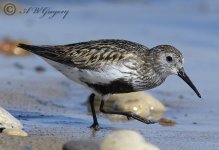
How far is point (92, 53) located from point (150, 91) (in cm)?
206

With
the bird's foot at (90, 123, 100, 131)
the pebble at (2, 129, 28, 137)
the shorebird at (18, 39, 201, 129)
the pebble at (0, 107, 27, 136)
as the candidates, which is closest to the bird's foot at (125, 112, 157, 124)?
the shorebird at (18, 39, 201, 129)

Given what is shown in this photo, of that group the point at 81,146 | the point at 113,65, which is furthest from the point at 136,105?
the point at 81,146

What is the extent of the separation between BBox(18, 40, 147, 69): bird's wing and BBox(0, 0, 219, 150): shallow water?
1.96 ft

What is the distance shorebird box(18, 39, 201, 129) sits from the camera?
7.18m

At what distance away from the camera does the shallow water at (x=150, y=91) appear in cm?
708

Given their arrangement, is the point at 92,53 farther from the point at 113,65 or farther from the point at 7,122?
the point at 7,122

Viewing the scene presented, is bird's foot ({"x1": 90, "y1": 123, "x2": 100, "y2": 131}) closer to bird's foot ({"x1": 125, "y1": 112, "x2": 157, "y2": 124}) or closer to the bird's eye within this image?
bird's foot ({"x1": 125, "y1": 112, "x2": 157, "y2": 124})

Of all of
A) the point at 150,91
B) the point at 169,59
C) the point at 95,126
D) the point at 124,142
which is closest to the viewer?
the point at 124,142

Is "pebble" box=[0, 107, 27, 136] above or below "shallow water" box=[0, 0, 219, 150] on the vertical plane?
below

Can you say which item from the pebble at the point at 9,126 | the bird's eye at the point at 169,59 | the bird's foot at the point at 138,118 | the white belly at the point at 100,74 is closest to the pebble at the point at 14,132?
the pebble at the point at 9,126

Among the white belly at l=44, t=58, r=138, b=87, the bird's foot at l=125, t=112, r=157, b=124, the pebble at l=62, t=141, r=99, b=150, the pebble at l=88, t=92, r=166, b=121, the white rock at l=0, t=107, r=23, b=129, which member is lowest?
the pebble at l=62, t=141, r=99, b=150

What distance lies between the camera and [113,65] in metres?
7.18

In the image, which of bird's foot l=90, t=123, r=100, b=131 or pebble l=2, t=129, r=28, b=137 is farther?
bird's foot l=90, t=123, r=100, b=131

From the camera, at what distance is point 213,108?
8.34 m
